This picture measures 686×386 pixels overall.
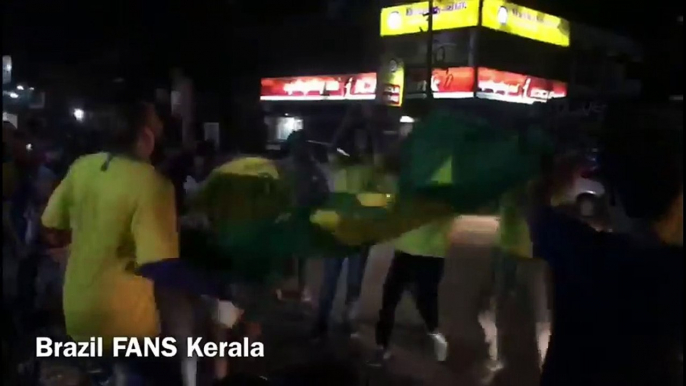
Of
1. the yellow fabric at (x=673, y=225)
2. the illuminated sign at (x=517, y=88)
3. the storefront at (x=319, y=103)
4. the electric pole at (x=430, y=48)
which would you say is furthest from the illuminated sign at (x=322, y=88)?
the yellow fabric at (x=673, y=225)

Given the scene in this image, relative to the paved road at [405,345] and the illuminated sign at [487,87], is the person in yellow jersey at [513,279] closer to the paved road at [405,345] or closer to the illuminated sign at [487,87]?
the paved road at [405,345]

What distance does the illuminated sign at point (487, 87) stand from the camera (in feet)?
4.52

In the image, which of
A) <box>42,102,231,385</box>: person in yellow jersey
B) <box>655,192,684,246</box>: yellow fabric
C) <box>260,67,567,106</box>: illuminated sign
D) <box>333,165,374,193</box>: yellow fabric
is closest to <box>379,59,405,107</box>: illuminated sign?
<box>260,67,567,106</box>: illuminated sign

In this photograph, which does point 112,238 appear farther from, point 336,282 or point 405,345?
point 405,345

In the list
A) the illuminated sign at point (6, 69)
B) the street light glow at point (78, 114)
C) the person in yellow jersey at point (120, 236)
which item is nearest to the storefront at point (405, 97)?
the person in yellow jersey at point (120, 236)

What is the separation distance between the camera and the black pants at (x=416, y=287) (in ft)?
4.75

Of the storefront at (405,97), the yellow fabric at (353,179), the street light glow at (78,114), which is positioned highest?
the storefront at (405,97)

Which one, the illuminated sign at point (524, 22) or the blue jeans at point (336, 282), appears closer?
the illuminated sign at point (524, 22)

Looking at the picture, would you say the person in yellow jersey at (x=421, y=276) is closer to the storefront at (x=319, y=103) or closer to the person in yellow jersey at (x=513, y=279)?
the person in yellow jersey at (x=513, y=279)

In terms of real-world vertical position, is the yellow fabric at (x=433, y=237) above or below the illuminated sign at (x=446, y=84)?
below

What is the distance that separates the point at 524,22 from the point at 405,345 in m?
0.63

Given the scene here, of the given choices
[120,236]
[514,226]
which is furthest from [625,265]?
[120,236]

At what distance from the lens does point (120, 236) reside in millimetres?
1423

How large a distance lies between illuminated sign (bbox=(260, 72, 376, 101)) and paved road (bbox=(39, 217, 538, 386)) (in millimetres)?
301
